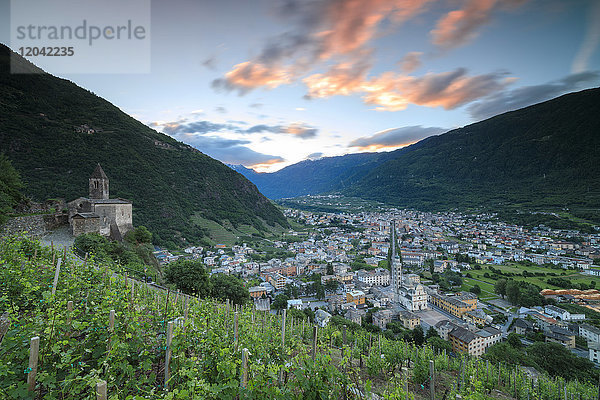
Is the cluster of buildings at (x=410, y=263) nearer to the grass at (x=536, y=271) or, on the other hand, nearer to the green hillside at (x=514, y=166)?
the grass at (x=536, y=271)

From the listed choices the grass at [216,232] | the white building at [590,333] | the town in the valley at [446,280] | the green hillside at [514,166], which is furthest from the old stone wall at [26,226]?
the green hillside at [514,166]

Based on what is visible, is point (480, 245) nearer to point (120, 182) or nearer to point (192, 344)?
point (192, 344)

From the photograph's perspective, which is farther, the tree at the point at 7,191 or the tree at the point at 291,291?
the tree at the point at 291,291

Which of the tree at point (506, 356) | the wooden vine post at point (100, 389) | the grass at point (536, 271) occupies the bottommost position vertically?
the grass at point (536, 271)

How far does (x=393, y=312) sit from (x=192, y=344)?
3711 cm

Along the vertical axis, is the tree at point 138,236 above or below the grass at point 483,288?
above

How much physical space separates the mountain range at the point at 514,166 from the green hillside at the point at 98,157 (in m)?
103

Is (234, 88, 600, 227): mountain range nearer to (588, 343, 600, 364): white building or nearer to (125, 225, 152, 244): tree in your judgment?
(588, 343, 600, 364): white building

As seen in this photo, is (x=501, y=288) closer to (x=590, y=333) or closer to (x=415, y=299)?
(x=590, y=333)

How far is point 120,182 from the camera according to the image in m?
52.3

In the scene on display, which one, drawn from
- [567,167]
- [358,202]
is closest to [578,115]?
[567,167]

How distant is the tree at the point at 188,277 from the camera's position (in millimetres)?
14578

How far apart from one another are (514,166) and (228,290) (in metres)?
168

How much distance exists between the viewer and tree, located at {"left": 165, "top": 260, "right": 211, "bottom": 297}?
574 inches
